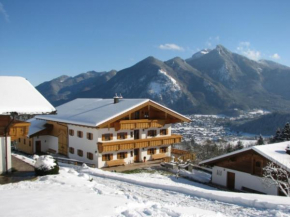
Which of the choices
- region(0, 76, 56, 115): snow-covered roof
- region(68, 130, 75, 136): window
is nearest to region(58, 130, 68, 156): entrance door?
region(68, 130, 75, 136): window

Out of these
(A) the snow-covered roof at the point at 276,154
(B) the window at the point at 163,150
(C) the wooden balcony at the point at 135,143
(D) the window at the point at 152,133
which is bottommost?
(B) the window at the point at 163,150

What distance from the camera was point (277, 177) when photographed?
19.2m

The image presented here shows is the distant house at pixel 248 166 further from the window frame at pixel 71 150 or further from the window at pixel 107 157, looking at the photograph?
the window frame at pixel 71 150

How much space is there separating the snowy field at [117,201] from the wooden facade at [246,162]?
960cm

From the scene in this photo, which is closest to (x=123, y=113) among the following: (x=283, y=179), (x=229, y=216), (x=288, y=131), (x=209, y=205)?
(x=283, y=179)

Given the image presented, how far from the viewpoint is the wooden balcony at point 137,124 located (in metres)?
28.0

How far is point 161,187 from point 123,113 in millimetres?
13079

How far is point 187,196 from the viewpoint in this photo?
13734mm

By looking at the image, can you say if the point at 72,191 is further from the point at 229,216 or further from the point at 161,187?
the point at 229,216

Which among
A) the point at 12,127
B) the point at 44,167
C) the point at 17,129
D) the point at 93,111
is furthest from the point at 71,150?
the point at 44,167

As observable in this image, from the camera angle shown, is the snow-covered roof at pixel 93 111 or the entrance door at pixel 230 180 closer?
the entrance door at pixel 230 180

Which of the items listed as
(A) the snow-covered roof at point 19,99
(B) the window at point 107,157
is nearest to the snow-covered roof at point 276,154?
(B) the window at point 107,157

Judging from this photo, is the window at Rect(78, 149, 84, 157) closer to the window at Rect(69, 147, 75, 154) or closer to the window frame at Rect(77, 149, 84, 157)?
the window frame at Rect(77, 149, 84, 157)

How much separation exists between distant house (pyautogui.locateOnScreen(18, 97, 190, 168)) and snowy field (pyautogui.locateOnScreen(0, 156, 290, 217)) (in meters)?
11.6
